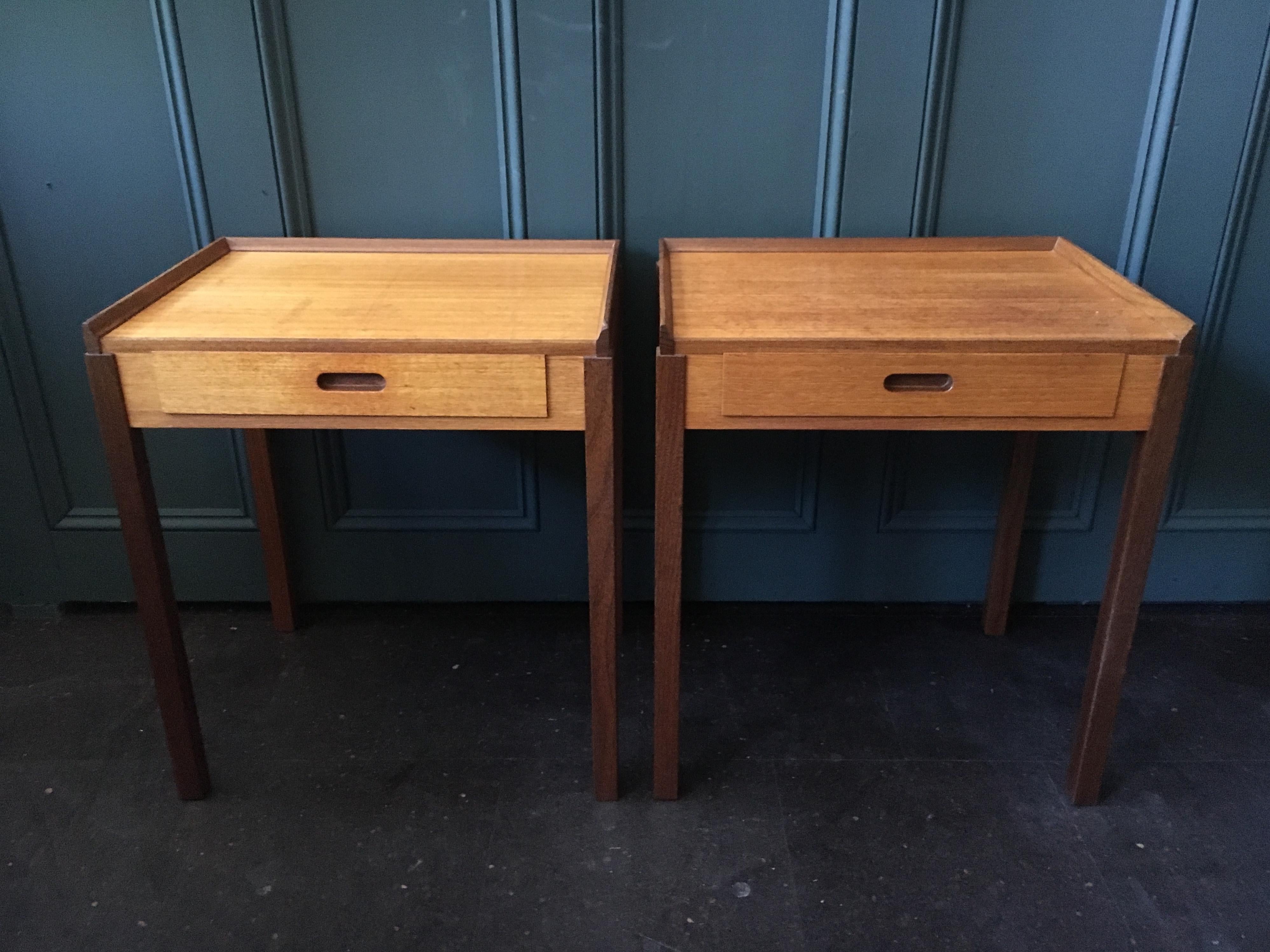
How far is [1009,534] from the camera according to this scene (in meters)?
2.01

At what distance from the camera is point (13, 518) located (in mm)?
2105

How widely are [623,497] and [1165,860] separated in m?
1.09

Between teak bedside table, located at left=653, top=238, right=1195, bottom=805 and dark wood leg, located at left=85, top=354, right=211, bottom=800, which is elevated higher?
teak bedside table, located at left=653, top=238, right=1195, bottom=805

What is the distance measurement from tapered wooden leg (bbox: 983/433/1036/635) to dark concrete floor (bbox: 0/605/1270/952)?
5 centimetres

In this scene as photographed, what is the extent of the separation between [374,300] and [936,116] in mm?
998

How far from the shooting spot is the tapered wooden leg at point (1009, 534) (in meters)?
1.94

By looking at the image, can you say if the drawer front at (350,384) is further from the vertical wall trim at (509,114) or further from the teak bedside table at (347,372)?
the vertical wall trim at (509,114)

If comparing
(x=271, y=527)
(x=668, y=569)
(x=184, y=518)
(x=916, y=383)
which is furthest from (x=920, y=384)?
(x=184, y=518)

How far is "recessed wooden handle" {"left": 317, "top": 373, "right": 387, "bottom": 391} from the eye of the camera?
1.41m

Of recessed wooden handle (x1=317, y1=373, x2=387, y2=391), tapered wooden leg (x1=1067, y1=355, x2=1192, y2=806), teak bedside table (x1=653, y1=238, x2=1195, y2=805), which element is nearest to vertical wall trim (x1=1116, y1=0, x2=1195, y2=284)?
teak bedside table (x1=653, y1=238, x2=1195, y2=805)

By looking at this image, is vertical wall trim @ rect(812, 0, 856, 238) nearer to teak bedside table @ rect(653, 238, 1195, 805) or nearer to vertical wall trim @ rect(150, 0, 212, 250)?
teak bedside table @ rect(653, 238, 1195, 805)

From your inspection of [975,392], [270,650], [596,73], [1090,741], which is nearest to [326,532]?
[270,650]

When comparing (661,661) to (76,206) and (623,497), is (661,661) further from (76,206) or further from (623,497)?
(76,206)

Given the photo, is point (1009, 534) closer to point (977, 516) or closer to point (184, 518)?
point (977, 516)
